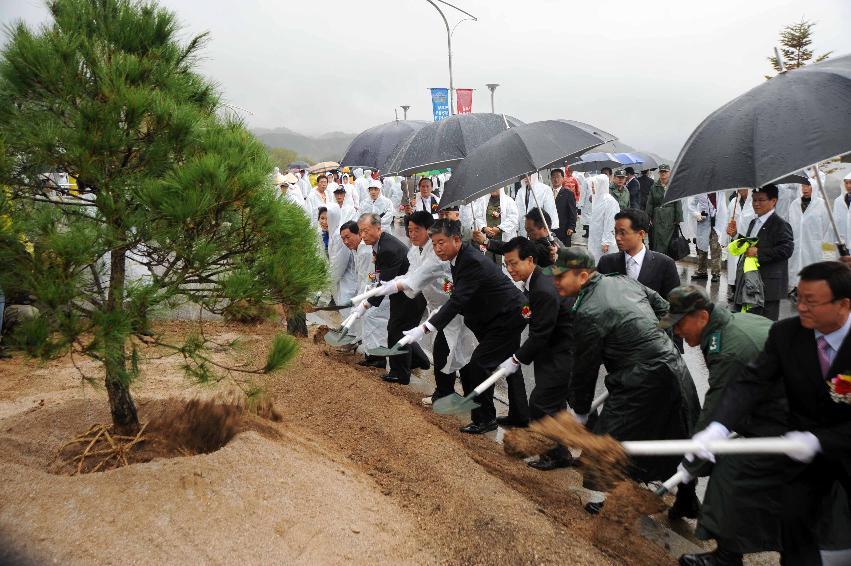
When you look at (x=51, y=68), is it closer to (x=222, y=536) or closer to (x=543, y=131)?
(x=222, y=536)

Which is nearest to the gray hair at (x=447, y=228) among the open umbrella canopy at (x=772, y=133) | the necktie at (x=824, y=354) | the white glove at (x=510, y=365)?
the white glove at (x=510, y=365)

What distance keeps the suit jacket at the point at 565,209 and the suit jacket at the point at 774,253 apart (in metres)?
A: 6.05

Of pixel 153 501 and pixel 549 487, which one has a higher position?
pixel 153 501

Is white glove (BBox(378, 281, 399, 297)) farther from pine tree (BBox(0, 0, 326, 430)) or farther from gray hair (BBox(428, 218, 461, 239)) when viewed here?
pine tree (BBox(0, 0, 326, 430))

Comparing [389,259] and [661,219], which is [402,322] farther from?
[661,219]

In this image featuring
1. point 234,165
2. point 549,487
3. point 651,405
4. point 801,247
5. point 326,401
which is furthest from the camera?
point 801,247

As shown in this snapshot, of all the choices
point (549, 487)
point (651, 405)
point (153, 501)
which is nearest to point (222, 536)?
point (153, 501)

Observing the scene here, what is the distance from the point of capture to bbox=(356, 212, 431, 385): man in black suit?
22.4ft

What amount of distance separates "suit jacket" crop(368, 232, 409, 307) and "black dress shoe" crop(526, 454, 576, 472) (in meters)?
2.79

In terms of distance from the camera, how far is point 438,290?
6.49m

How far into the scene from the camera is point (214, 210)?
10.5 feet

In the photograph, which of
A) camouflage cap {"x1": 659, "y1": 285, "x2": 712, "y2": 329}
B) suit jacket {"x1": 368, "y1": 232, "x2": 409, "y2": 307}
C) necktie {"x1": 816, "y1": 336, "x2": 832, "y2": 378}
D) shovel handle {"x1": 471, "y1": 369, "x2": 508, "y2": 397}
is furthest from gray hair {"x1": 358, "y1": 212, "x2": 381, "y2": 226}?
necktie {"x1": 816, "y1": 336, "x2": 832, "y2": 378}

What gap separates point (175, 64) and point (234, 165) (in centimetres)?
89

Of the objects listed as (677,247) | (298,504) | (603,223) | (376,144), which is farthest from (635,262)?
(376,144)
